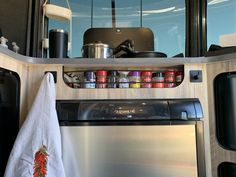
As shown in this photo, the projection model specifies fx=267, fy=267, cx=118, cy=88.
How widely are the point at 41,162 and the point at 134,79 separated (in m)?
0.54

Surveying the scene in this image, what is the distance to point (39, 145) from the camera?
1036 mm

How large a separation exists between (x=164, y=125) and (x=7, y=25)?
Answer: 0.90 metres

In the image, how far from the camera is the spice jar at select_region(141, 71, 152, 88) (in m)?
1.23

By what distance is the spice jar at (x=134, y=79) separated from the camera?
4.02 ft

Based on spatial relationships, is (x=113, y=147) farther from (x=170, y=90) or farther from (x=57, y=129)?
(x=170, y=90)

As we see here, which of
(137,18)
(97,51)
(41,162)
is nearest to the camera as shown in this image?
(41,162)

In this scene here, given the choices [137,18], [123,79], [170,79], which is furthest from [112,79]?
[137,18]

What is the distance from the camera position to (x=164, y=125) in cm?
113

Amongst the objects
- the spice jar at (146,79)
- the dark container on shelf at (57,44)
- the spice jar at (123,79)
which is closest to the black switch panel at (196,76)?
the spice jar at (146,79)

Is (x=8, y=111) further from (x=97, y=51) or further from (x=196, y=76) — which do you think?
(x=196, y=76)

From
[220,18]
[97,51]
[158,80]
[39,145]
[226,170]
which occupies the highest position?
[220,18]

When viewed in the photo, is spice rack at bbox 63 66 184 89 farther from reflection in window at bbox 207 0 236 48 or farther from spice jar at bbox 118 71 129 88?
reflection in window at bbox 207 0 236 48

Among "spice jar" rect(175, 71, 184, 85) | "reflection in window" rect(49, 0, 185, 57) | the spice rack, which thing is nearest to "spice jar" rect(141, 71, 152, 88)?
the spice rack

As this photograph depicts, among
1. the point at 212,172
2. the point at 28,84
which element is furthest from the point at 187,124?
the point at 28,84
